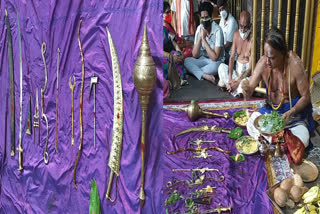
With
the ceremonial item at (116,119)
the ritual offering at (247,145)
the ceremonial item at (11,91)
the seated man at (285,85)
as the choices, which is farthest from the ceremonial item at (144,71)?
the ritual offering at (247,145)

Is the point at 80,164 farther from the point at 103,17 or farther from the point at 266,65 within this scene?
the point at 266,65

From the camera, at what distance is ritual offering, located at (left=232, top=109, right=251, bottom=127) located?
3459mm

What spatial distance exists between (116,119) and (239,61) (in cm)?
216

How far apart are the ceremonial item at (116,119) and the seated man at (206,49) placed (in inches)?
77.5

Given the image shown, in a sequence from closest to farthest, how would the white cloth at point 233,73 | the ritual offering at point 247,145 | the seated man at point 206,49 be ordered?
the ritual offering at point 247,145 < the seated man at point 206,49 < the white cloth at point 233,73

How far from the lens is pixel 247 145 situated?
3.13 meters

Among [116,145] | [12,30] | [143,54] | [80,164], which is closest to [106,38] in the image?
[143,54]

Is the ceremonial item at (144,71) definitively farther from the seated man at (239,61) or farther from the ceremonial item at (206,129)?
the seated man at (239,61)

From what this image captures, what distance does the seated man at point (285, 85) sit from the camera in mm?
2777

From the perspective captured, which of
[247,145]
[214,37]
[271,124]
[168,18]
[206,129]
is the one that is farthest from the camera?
[168,18]

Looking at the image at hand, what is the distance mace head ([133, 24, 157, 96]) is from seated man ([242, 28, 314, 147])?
141 centimetres

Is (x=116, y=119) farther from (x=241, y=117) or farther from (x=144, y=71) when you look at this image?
(x=241, y=117)

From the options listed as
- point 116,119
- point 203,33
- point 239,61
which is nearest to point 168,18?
point 203,33

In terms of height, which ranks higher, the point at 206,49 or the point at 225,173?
the point at 206,49
